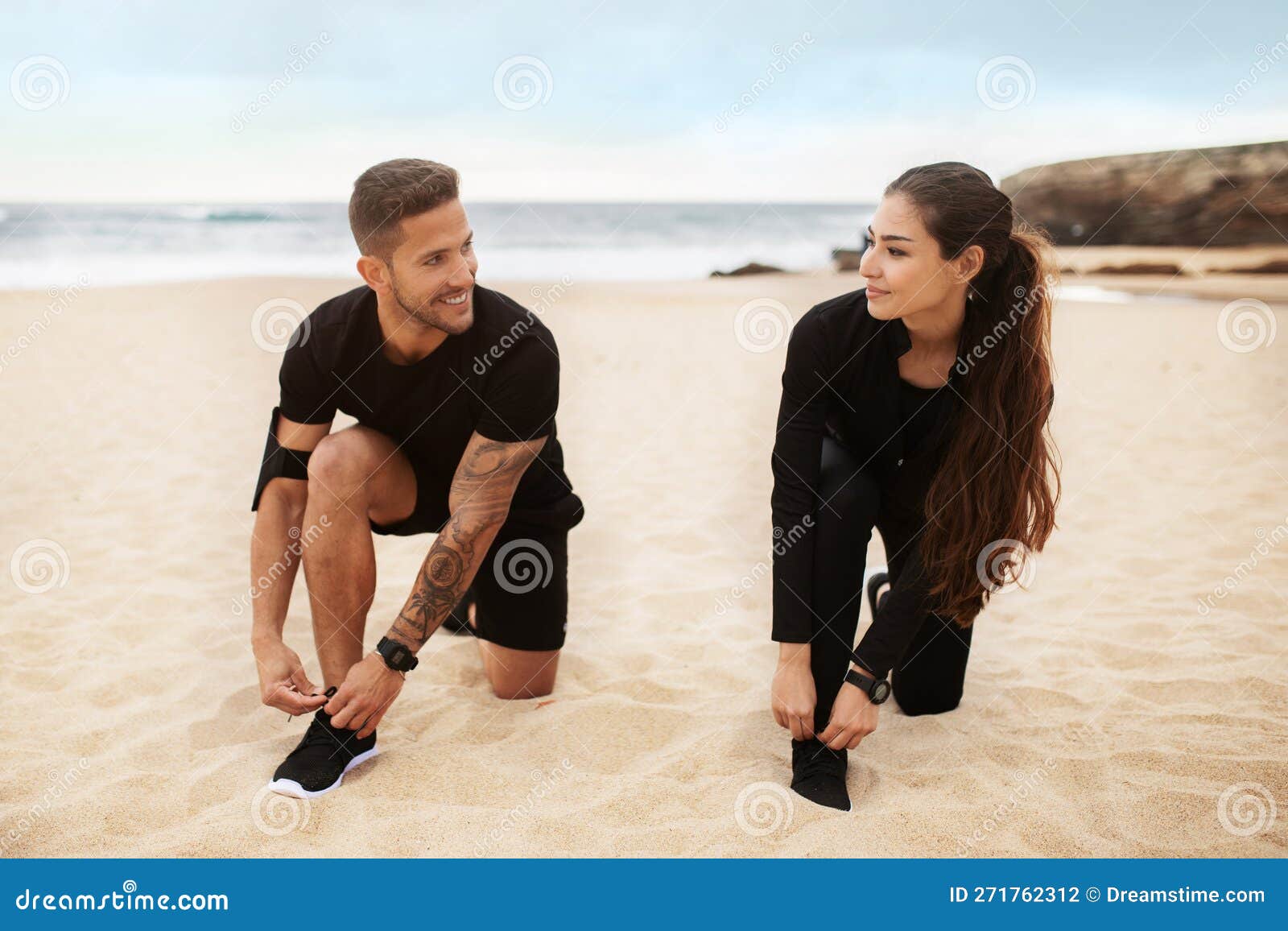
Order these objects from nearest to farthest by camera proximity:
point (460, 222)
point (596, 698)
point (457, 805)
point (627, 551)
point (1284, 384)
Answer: point (457, 805), point (460, 222), point (596, 698), point (627, 551), point (1284, 384)

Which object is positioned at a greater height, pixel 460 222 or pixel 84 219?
pixel 460 222

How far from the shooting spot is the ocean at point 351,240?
1828 cm

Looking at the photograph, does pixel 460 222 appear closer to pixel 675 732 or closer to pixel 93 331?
pixel 675 732

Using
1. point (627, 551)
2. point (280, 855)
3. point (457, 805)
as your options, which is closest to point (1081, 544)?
point (627, 551)

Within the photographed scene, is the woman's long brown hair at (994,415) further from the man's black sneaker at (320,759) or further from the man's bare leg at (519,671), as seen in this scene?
the man's black sneaker at (320,759)

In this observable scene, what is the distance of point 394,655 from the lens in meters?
2.31

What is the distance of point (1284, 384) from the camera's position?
6.94m

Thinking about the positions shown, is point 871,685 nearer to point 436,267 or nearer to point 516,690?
point 516,690

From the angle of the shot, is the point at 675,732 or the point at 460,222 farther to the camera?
the point at 675,732

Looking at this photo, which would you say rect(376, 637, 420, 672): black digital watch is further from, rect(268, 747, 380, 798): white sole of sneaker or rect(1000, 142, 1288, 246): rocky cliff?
rect(1000, 142, 1288, 246): rocky cliff

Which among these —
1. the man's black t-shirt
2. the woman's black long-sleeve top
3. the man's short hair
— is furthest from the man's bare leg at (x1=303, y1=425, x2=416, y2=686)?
the woman's black long-sleeve top

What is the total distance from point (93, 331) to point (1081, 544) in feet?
28.2

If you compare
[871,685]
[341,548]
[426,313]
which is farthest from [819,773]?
[426,313]

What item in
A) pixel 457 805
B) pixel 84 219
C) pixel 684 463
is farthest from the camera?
pixel 84 219
